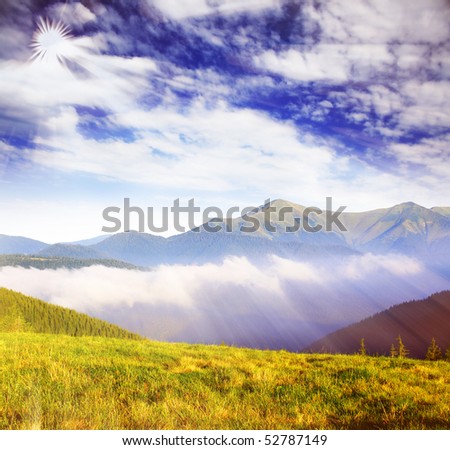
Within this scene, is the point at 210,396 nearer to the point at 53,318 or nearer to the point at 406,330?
the point at 53,318

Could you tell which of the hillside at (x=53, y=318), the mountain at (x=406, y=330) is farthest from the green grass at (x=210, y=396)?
the mountain at (x=406, y=330)

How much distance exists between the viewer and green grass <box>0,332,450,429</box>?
148 inches

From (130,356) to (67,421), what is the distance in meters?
3.36

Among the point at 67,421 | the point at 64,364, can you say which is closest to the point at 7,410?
the point at 67,421

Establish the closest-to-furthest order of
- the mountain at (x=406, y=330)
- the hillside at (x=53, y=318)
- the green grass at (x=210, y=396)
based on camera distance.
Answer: the green grass at (x=210, y=396) → the hillside at (x=53, y=318) → the mountain at (x=406, y=330)

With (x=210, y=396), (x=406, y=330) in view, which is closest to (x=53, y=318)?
(x=210, y=396)

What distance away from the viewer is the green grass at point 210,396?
3756 mm

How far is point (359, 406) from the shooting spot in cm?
408

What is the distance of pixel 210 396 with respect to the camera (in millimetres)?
4266

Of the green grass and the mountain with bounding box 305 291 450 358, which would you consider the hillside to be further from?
the mountain with bounding box 305 291 450 358

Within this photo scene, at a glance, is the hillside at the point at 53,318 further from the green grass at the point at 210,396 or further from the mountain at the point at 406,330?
the mountain at the point at 406,330

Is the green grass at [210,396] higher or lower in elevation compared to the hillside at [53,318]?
higher

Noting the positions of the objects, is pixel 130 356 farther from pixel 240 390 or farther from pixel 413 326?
pixel 413 326

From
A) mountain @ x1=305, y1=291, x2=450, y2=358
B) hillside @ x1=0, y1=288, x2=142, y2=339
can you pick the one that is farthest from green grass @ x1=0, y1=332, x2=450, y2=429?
mountain @ x1=305, y1=291, x2=450, y2=358
